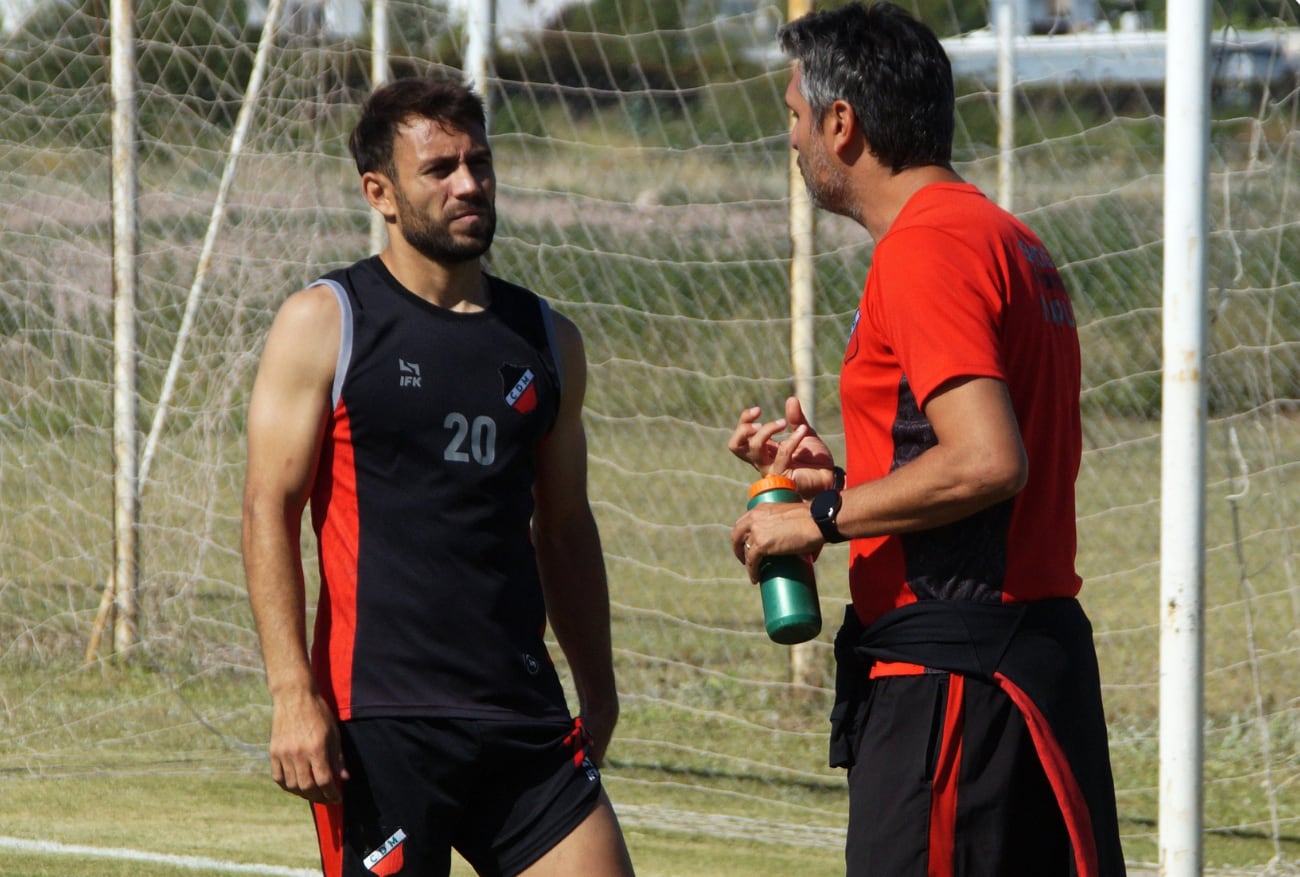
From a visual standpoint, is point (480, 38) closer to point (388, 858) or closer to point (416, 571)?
point (416, 571)

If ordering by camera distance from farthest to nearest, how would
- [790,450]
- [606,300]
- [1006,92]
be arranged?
1. [606,300]
2. [1006,92]
3. [790,450]

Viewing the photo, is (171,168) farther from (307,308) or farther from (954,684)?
(954,684)

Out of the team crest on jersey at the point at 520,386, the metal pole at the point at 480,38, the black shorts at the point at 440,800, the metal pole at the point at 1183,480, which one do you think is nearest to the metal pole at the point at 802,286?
the metal pole at the point at 480,38

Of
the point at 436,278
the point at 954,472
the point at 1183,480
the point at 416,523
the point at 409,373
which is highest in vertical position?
the point at 436,278

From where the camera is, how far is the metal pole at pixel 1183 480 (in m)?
4.23

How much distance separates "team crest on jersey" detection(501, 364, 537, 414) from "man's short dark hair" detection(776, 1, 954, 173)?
0.76m

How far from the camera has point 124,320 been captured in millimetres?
7270

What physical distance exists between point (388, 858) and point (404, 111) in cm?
139

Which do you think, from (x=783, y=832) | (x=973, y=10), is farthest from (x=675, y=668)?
(x=973, y=10)

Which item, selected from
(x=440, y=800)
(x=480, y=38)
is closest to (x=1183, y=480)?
(x=440, y=800)

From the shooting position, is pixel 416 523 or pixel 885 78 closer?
pixel 885 78

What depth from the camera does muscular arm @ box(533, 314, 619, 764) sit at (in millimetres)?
3549

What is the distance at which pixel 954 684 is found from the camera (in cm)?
281

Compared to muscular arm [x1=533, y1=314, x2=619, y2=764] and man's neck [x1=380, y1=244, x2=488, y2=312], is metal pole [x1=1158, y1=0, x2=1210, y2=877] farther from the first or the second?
man's neck [x1=380, y1=244, x2=488, y2=312]
